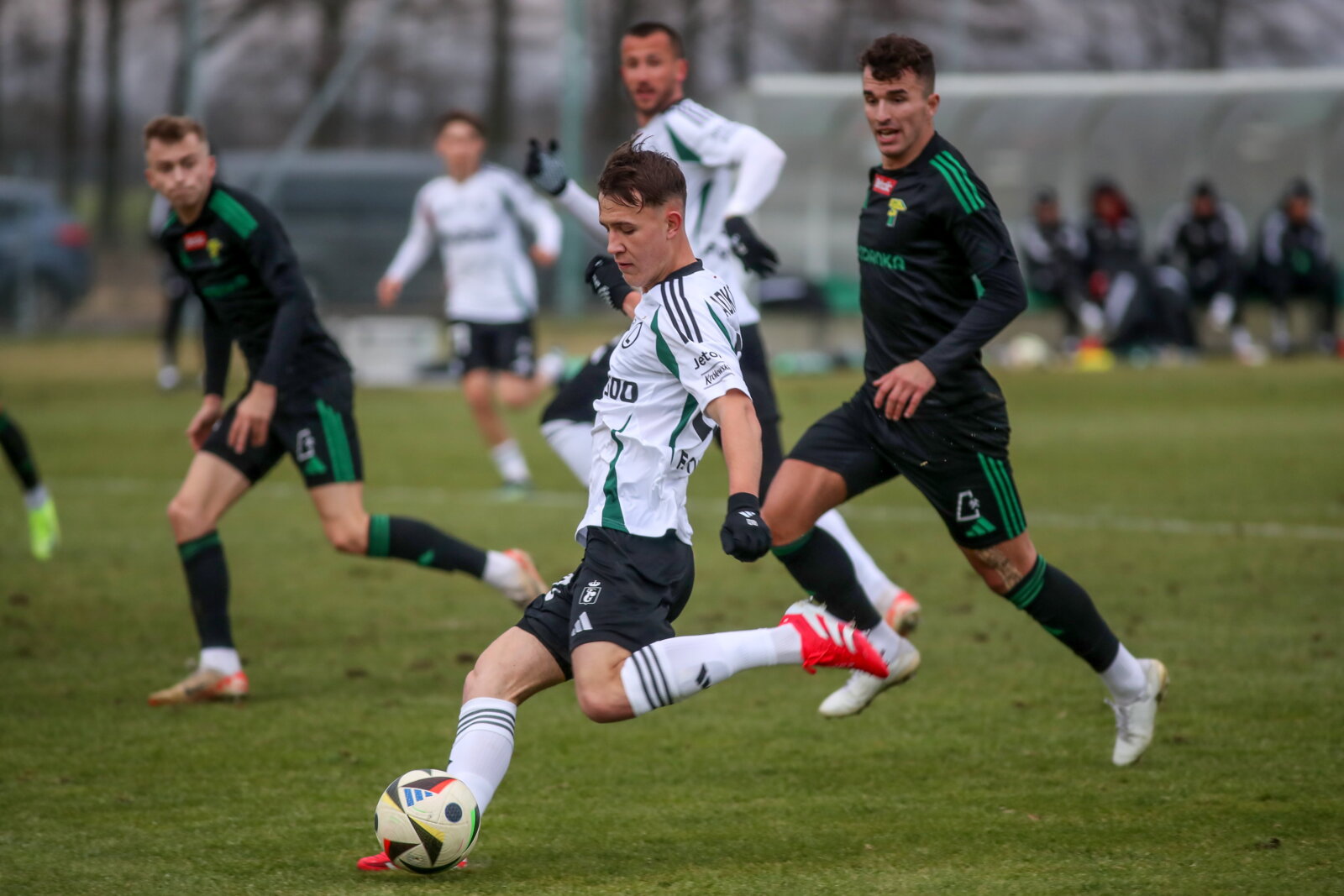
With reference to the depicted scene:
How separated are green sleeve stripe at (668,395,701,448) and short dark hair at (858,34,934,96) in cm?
155

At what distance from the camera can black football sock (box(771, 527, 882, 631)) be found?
18.7 feet

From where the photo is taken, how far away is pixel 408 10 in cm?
3941

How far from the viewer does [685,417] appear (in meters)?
4.43

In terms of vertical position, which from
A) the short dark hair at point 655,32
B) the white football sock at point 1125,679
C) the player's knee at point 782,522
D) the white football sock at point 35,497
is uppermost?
the short dark hair at point 655,32

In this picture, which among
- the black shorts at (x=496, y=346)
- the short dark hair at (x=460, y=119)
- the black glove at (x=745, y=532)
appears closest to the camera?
the black glove at (x=745, y=532)

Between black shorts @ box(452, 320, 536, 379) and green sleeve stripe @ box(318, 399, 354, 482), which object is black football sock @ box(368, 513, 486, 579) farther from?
black shorts @ box(452, 320, 536, 379)

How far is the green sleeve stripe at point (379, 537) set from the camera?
21.7ft

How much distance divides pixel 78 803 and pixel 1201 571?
19.6 ft

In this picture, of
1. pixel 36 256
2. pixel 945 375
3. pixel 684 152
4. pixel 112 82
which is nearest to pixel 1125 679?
pixel 945 375

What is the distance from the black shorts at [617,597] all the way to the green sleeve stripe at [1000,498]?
1.32 m

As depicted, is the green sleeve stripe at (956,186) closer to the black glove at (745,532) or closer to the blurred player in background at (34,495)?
the black glove at (745,532)

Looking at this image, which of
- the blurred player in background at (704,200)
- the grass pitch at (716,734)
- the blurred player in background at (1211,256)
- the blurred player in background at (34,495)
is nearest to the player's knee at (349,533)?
the grass pitch at (716,734)

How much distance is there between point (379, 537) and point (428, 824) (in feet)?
8.64

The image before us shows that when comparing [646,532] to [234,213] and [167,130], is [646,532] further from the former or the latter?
[167,130]
